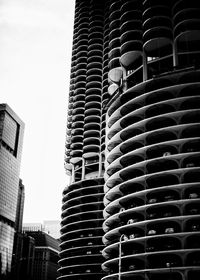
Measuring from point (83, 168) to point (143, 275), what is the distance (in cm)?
6347

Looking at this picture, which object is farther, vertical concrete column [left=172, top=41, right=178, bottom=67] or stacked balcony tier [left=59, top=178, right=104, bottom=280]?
stacked balcony tier [left=59, top=178, right=104, bottom=280]

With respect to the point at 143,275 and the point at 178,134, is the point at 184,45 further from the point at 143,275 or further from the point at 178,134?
the point at 143,275

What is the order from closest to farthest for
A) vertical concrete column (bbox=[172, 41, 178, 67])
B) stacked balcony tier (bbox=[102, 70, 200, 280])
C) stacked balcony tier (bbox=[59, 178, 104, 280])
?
stacked balcony tier (bbox=[102, 70, 200, 280]), vertical concrete column (bbox=[172, 41, 178, 67]), stacked balcony tier (bbox=[59, 178, 104, 280])

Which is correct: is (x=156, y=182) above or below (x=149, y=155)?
below

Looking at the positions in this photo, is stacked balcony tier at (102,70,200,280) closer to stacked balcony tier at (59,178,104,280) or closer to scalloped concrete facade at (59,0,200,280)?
scalloped concrete facade at (59,0,200,280)

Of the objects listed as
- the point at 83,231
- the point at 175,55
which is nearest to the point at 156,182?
the point at 175,55

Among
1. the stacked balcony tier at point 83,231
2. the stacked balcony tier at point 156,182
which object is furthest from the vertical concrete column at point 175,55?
the stacked balcony tier at point 83,231

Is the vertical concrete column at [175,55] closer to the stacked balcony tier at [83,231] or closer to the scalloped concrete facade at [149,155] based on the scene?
the scalloped concrete facade at [149,155]

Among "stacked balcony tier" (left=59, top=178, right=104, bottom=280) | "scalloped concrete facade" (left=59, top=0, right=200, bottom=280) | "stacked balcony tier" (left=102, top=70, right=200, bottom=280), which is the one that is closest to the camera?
"stacked balcony tier" (left=102, top=70, right=200, bottom=280)

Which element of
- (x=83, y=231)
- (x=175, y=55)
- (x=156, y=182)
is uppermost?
(x=175, y=55)

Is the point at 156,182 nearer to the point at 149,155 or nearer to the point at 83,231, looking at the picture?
the point at 149,155

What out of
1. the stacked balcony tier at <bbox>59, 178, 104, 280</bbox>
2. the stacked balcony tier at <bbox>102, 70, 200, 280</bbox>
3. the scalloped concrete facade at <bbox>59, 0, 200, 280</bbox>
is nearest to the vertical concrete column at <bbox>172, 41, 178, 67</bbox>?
the scalloped concrete facade at <bbox>59, 0, 200, 280</bbox>

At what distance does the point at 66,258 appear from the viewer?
403 feet

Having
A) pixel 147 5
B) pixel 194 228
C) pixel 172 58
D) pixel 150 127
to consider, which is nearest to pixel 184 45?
pixel 172 58
